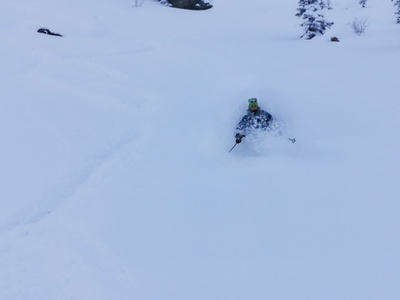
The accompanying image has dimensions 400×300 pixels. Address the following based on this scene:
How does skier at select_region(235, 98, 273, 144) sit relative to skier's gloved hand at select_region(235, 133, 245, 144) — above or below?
above

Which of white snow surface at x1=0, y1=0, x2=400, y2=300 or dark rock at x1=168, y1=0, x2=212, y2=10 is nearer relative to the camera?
white snow surface at x1=0, y1=0, x2=400, y2=300

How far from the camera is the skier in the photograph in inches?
305

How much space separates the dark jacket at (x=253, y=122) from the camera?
776cm

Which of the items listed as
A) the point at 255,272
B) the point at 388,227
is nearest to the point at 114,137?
the point at 255,272

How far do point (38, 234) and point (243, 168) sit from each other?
12.5ft

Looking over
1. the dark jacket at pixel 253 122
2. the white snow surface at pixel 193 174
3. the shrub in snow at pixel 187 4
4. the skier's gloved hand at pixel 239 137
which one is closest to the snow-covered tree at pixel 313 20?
the white snow surface at pixel 193 174

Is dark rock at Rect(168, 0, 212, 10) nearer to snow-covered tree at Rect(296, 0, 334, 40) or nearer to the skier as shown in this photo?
snow-covered tree at Rect(296, 0, 334, 40)

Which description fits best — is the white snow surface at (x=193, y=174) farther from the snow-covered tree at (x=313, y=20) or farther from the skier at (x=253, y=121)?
the snow-covered tree at (x=313, y=20)

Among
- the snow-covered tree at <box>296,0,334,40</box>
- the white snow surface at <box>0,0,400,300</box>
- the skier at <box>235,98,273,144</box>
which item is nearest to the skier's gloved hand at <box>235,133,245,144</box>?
the skier at <box>235,98,273,144</box>

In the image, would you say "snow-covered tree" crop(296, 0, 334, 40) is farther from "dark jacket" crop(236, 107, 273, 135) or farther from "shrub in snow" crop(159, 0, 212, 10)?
"shrub in snow" crop(159, 0, 212, 10)

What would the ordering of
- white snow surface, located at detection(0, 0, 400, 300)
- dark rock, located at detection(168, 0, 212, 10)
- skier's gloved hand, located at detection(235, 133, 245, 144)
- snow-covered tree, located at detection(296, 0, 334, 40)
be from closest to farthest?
white snow surface, located at detection(0, 0, 400, 300), skier's gloved hand, located at detection(235, 133, 245, 144), snow-covered tree, located at detection(296, 0, 334, 40), dark rock, located at detection(168, 0, 212, 10)

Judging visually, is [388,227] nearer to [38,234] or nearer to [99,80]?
[38,234]

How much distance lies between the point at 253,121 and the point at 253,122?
0.03 m

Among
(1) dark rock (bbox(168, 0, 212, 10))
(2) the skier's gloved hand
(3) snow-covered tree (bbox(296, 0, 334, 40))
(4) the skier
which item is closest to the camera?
(2) the skier's gloved hand
